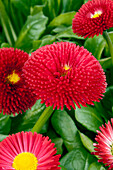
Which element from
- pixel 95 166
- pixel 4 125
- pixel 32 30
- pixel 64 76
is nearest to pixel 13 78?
pixel 64 76

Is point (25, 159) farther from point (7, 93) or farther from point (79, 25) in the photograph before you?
point (79, 25)

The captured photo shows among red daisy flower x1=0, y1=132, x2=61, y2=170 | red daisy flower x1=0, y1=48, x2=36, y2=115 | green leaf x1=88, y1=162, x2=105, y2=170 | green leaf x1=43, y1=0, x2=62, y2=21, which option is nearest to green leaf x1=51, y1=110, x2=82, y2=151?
green leaf x1=88, y1=162, x2=105, y2=170

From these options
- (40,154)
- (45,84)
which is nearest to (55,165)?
(40,154)

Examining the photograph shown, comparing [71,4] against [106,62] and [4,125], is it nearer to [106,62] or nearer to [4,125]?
[106,62]

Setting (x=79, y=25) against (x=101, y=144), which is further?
(x=79, y=25)

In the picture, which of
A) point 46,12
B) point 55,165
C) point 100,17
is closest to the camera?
point 55,165

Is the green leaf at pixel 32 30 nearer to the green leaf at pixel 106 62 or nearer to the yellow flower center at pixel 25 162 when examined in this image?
the green leaf at pixel 106 62

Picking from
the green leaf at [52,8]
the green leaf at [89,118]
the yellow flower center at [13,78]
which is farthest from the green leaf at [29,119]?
the green leaf at [52,8]
